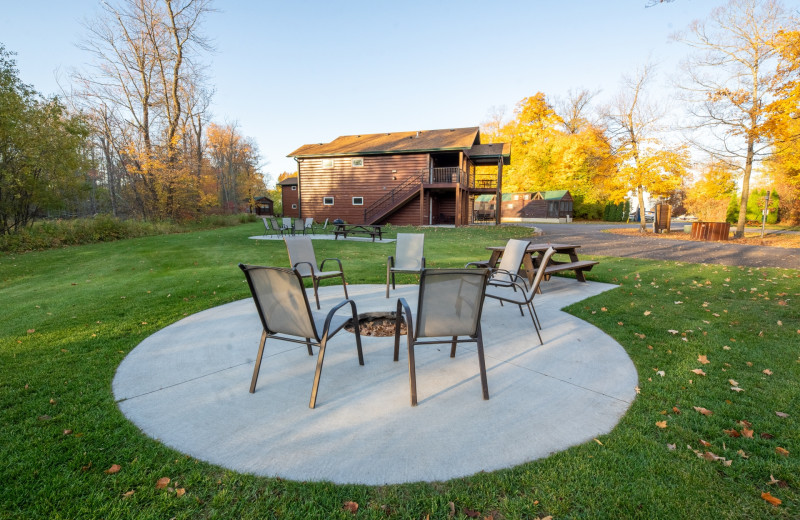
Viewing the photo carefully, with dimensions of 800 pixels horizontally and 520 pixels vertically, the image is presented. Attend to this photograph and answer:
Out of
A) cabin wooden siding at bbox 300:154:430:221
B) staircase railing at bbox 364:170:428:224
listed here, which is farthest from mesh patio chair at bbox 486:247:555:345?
cabin wooden siding at bbox 300:154:430:221

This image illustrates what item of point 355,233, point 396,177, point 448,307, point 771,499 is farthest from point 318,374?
point 396,177

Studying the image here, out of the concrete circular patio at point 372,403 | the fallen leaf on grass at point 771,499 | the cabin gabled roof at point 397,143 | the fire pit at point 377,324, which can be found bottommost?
the fallen leaf on grass at point 771,499

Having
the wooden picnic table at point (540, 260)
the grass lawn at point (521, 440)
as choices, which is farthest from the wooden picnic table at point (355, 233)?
the grass lawn at point (521, 440)

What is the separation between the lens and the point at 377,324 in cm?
447

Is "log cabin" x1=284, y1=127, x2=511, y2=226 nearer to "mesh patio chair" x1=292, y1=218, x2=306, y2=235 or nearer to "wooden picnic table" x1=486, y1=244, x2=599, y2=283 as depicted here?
"mesh patio chair" x1=292, y1=218, x2=306, y2=235

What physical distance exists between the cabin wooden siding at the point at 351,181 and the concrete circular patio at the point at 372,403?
794 inches

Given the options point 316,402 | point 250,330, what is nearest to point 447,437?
point 316,402

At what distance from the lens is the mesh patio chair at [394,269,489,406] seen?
253 cm

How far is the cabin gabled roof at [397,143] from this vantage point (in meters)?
23.2

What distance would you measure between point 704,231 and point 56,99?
28.0m

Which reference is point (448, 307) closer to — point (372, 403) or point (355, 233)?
point (372, 403)

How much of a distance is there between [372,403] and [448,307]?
0.90 meters

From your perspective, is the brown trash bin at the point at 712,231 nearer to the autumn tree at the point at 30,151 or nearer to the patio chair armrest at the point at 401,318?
the patio chair armrest at the point at 401,318

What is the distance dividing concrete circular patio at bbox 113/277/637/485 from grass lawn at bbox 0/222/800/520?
11cm
